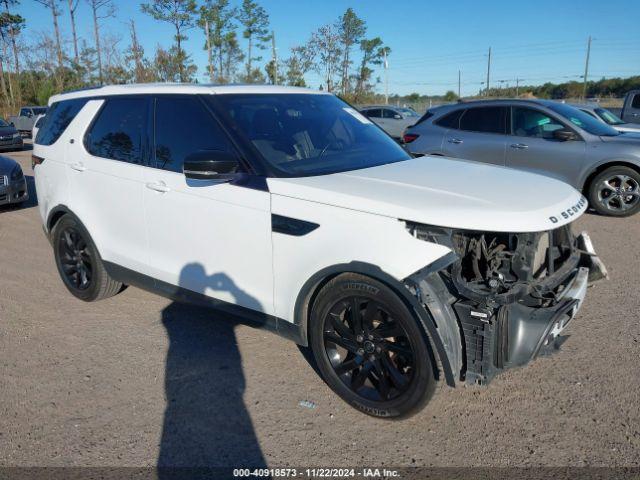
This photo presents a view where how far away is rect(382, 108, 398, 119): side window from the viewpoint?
70.2ft

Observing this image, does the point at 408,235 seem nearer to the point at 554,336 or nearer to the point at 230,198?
the point at 554,336

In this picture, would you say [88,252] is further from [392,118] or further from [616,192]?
[392,118]

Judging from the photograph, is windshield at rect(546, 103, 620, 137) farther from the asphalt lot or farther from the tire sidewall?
the tire sidewall

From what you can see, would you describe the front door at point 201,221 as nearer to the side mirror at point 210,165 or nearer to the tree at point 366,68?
the side mirror at point 210,165

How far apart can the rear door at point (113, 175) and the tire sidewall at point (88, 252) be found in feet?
0.38

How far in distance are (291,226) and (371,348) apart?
851mm

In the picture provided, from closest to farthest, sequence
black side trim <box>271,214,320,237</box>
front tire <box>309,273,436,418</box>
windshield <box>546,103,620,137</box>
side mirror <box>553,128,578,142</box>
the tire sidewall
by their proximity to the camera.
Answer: front tire <box>309,273,436,418</box>, black side trim <box>271,214,320,237</box>, the tire sidewall, side mirror <box>553,128,578,142</box>, windshield <box>546,103,620,137</box>

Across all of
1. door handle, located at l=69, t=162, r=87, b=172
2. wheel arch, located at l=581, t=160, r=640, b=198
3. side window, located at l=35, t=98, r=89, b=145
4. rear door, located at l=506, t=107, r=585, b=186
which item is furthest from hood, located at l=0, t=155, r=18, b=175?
wheel arch, located at l=581, t=160, r=640, b=198

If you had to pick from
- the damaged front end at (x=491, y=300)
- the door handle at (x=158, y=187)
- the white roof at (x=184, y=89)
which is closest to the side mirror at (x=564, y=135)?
the white roof at (x=184, y=89)

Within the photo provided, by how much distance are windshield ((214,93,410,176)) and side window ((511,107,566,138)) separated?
4870 mm

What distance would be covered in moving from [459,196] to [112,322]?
10.3 ft

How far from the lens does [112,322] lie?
14.5ft

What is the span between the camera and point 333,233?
288cm

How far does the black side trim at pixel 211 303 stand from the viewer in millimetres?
3305
